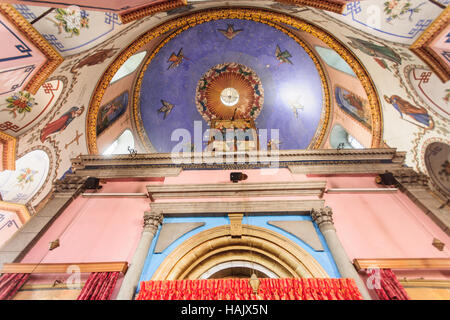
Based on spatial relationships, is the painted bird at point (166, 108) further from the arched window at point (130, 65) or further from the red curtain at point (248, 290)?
the red curtain at point (248, 290)

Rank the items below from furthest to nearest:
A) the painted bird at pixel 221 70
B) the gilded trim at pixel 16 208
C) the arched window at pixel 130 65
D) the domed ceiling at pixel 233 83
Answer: the painted bird at pixel 221 70 → the domed ceiling at pixel 233 83 → the arched window at pixel 130 65 → the gilded trim at pixel 16 208

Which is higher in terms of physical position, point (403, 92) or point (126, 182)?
point (403, 92)

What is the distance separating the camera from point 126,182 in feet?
24.4

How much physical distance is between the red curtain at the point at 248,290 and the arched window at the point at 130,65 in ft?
28.8

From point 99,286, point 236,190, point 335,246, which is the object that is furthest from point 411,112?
point 99,286

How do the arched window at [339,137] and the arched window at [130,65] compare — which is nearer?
the arched window at [130,65]

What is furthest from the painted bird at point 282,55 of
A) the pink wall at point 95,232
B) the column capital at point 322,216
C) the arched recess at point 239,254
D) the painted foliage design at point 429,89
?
the pink wall at point 95,232

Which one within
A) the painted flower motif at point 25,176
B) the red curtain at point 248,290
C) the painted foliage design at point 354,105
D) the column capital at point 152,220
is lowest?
the red curtain at point 248,290

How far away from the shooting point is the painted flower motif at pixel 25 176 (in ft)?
25.3

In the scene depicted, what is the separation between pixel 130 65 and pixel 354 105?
10269mm

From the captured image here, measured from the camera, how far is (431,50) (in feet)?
17.0
